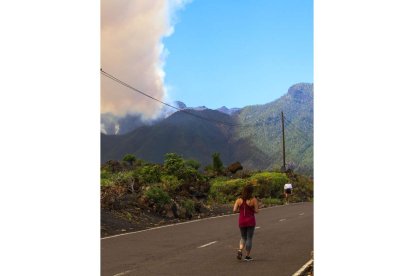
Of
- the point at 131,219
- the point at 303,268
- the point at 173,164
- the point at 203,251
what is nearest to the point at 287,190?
the point at 173,164

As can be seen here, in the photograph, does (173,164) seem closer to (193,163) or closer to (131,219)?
(131,219)

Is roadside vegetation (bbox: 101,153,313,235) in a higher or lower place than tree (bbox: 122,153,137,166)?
lower

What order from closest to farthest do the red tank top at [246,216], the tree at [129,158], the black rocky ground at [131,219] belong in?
the red tank top at [246,216] → the black rocky ground at [131,219] → the tree at [129,158]

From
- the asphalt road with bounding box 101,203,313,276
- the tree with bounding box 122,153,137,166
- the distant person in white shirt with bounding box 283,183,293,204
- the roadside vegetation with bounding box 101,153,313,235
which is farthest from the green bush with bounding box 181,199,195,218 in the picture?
the tree with bounding box 122,153,137,166

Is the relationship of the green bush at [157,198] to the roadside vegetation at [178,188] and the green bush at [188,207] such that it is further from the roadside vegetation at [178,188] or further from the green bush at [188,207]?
the green bush at [188,207]

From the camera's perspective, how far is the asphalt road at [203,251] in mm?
14328

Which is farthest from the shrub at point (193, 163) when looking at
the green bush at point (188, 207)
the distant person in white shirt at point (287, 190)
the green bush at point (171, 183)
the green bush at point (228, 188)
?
the green bush at point (188, 207)

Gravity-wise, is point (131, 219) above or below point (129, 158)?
below

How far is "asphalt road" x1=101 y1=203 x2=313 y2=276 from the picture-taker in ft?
47.0

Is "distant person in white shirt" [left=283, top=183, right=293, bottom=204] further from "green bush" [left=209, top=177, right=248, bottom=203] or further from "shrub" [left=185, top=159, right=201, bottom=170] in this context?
"shrub" [left=185, top=159, right=201, bottom=170]

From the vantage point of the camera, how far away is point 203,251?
17.6 m
